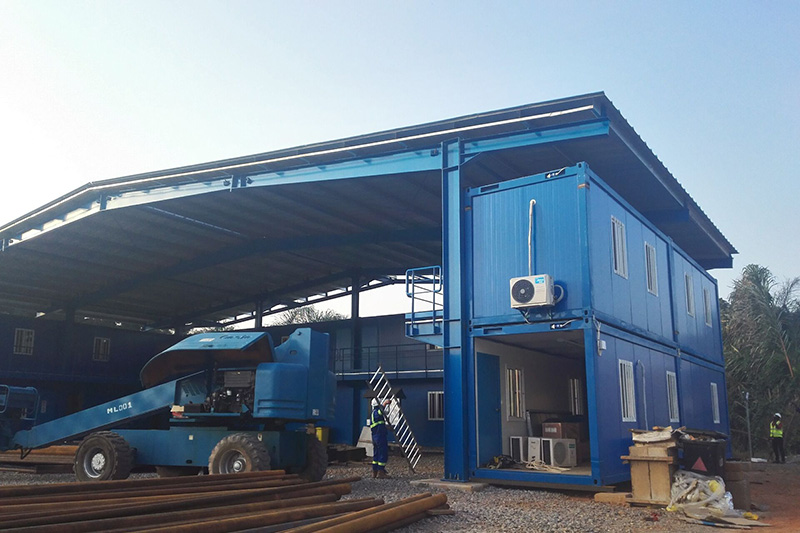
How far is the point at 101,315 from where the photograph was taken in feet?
121

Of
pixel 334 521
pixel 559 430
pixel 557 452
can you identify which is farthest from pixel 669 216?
pixel 334 521

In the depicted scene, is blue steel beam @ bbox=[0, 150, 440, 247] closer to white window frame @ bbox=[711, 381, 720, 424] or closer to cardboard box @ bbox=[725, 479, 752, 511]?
cardboard box @ bbox=[725, 479, 752, 511]

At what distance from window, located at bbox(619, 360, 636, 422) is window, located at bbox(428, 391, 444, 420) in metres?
13.3

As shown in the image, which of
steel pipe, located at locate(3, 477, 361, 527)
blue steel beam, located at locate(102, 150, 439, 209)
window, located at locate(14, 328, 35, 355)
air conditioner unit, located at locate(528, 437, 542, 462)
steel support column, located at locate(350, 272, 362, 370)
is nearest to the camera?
steel pipe, located at locate(3, 477, 361, 527)

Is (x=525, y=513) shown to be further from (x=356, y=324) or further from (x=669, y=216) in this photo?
(x=356, y=324)

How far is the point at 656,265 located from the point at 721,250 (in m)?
9.56

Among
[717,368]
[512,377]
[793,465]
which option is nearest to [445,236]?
[512,377]

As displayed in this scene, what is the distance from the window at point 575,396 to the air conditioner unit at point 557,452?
472cm

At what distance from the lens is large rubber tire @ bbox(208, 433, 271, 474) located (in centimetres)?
1198

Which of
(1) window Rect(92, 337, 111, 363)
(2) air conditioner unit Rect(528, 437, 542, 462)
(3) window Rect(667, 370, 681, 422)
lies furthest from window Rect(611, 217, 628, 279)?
(1) window Rect(92, 337, 111, 363)

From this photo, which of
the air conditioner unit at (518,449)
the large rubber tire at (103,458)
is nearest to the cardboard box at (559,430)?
the air conditioner unit at (518,449)

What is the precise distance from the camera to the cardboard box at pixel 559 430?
15039 millimetres

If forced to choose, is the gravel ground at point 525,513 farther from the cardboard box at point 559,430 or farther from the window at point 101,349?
the window at point 101,349

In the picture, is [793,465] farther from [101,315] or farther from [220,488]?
[101,315]
